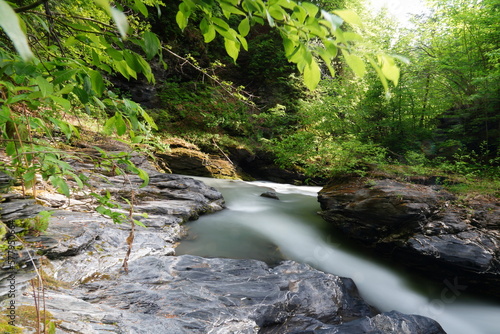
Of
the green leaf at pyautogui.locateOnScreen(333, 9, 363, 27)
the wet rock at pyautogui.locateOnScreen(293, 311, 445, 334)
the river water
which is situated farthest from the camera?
the river water

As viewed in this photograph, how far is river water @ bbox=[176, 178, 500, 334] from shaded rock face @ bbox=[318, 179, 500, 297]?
0.28 metres

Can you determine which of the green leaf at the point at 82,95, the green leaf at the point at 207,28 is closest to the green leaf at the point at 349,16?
the green leaf at the point at 207,28

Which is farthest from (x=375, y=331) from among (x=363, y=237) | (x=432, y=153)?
(x=432, y=153)

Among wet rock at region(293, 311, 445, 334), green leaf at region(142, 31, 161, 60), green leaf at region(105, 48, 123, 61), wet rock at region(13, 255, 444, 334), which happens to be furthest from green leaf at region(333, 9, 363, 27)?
wet rock at region(293, 311, 445, 334)

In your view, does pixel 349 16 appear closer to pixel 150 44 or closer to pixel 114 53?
pixel 150 44

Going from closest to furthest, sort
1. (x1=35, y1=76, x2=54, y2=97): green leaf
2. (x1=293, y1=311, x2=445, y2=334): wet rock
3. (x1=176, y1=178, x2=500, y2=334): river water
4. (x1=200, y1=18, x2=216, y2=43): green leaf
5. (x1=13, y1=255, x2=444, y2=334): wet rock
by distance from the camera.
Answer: (x1=35, y1=76, x2=54, y2=97): green leaf
(x1=200, y1=18, x2=216, y2=43): green leaf
(x1=13, y1=255, x2=444, y2=334): wet rock
(x1=293, y1=311, x2=445, y2=334): wet rock
(x1=176, y1=178, x2=500, y2=334): river water

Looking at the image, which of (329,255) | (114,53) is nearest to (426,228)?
(329,255)

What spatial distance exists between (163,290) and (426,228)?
14.4 ft

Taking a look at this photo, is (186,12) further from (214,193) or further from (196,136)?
(196,136)

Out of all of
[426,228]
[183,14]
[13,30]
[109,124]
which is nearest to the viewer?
[13,30]

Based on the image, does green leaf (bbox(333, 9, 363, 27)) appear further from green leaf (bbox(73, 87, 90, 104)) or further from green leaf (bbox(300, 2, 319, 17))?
green leaf (bbox(73, 87, 90, 104))

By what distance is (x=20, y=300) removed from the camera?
1.60m

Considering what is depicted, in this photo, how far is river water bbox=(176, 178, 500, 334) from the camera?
150 inches

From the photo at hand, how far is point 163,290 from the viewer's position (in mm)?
2588
